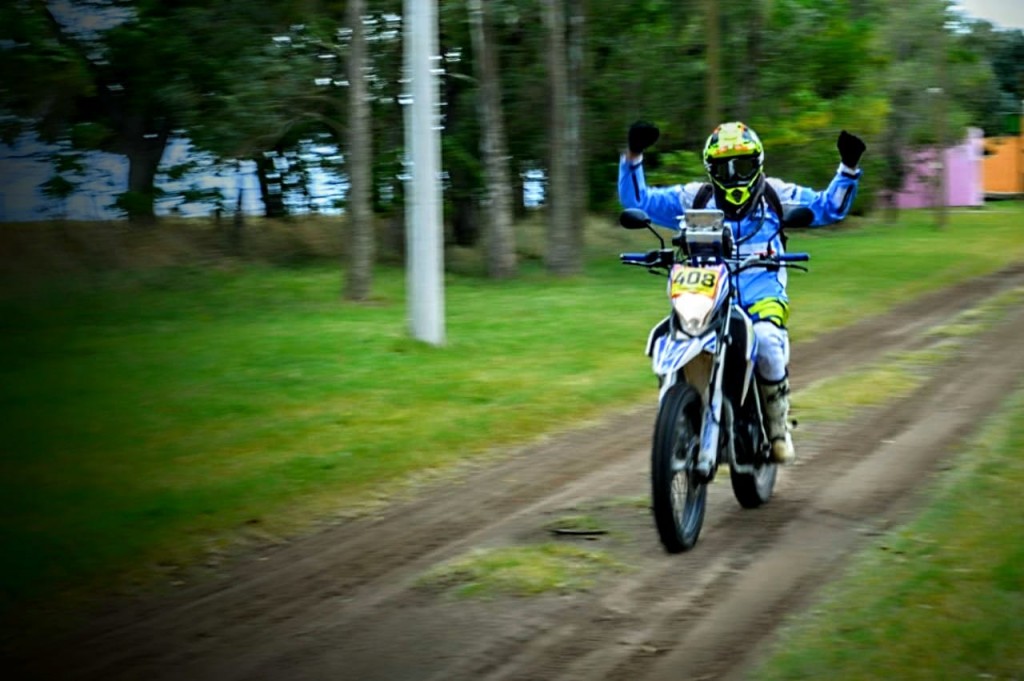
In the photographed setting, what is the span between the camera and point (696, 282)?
7.30 meters

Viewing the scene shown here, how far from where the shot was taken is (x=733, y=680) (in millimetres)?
5445

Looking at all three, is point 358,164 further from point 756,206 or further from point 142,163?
point 756,206

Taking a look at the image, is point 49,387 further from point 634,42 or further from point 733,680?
point 634,42

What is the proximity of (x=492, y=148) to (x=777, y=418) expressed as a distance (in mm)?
16189

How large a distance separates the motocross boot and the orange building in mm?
59676

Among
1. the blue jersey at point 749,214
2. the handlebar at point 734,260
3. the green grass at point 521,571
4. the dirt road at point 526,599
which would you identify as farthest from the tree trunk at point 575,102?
the green grass at point 521,571

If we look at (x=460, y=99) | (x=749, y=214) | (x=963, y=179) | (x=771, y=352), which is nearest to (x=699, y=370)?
(x=771, y=352)

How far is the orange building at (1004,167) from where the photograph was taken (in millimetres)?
65062

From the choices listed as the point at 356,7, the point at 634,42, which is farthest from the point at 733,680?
the point at 634,42

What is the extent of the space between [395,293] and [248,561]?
15.5m

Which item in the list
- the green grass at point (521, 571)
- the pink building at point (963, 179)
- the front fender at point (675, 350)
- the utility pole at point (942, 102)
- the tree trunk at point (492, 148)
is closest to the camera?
the green grass at point (521, 571)

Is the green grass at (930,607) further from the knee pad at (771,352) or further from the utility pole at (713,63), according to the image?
the utility pole at (713,63)

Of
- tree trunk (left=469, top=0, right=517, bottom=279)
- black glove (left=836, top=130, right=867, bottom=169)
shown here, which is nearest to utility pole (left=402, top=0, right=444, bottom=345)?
black glove (left=836, top=130, right=867, bottom=169)

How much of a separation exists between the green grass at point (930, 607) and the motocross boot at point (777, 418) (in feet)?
2.78
